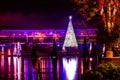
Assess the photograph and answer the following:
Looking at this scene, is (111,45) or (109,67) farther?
(111,45)

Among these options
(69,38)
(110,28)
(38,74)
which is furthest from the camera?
(69,38)

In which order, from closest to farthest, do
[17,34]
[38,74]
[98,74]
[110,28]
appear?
[98,74], [110,28], [38,74], [17,34]

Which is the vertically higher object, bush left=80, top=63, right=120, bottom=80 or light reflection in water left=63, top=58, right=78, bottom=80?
bush left=80, top=63, right=120, bottom=80

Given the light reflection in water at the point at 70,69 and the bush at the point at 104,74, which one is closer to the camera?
the bush at the point at 104,74

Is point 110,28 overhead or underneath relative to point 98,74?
overhead

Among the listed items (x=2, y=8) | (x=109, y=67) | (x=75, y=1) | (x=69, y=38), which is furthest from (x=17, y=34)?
(x=109, y=67)

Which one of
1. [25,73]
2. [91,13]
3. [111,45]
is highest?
[91,13]

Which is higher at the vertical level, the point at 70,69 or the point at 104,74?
the point at 104,74

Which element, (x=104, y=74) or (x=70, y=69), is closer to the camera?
(x=104, y=74)

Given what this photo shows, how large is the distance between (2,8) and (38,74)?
98.5 ft

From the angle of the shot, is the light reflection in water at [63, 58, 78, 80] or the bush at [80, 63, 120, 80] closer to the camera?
the bush at [80, 63, 120, 80]

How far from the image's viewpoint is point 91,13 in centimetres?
1193

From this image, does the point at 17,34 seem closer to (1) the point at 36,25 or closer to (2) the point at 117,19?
(1) the point at 36,25

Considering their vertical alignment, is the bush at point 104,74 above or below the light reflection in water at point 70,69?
above
